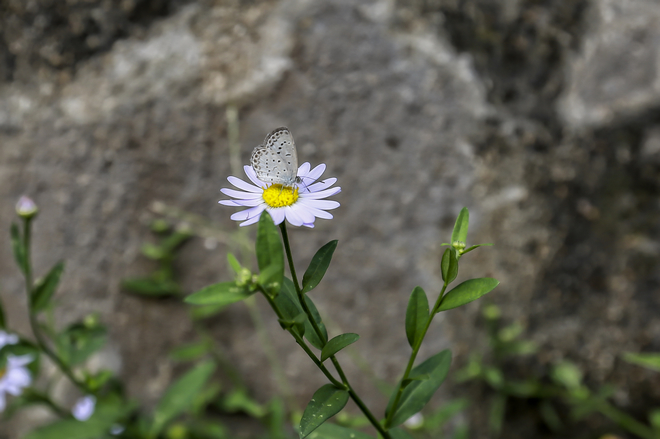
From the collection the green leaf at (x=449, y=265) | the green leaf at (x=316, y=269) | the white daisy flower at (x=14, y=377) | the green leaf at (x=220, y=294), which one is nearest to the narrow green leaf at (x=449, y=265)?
the green leaf at (x=449, y=265)

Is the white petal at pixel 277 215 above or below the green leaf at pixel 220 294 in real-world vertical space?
above

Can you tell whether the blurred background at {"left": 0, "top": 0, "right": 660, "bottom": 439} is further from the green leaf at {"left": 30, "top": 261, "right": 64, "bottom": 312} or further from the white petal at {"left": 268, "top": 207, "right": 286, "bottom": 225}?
the white petal at {"left": 268, "top": 207, "right": 286, "bottom": 225}

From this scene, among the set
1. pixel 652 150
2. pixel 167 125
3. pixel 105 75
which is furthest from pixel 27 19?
pixel 652 150

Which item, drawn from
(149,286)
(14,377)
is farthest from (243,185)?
(14,377)

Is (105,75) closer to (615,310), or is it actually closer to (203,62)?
(203,62)

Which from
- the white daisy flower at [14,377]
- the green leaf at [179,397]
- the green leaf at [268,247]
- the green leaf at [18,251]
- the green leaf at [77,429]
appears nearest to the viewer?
the green leaf at [268,247]

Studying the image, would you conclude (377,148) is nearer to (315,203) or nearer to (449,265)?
(315,203)

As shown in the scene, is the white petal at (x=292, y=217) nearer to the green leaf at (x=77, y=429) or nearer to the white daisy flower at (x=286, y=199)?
the white daisy flower at (x=286, y=199)
